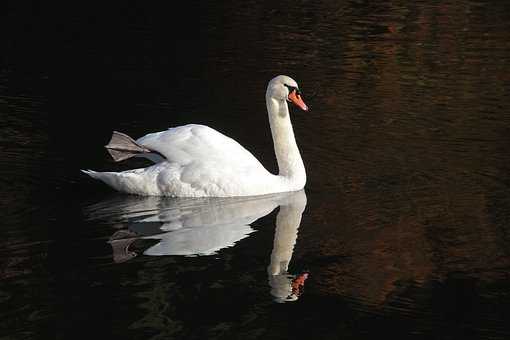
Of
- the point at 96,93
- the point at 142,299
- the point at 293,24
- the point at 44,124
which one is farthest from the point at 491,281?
the point at 293,24

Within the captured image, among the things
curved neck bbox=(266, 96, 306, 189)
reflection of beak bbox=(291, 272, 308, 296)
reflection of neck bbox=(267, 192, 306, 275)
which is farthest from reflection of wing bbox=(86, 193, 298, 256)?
reflection of beak bbox=(291, 272, 308, 296)

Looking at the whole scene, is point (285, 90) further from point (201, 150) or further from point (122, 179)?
point (122, 179)

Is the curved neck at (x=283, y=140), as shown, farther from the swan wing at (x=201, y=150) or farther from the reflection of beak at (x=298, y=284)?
the reflection of beak at (x=298, y=284)

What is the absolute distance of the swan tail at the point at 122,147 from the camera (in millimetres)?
10547

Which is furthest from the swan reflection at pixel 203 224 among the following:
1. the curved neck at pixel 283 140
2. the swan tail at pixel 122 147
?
the swan tail at pixel 122 147

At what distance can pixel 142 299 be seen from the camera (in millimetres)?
7723

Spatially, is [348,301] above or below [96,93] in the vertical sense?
below

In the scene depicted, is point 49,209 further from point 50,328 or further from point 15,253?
point 50,328

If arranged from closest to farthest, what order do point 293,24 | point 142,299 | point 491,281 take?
point 142,299, point 491,281, point 293,24

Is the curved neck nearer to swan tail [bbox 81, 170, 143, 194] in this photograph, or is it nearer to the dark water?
the dark water

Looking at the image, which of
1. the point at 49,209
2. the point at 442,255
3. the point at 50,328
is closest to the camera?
the point at 50,328

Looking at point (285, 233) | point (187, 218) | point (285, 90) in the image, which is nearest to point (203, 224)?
point (187, 218)

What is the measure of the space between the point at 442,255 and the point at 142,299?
2465 mm

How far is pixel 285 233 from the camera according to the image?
9.52 metres
